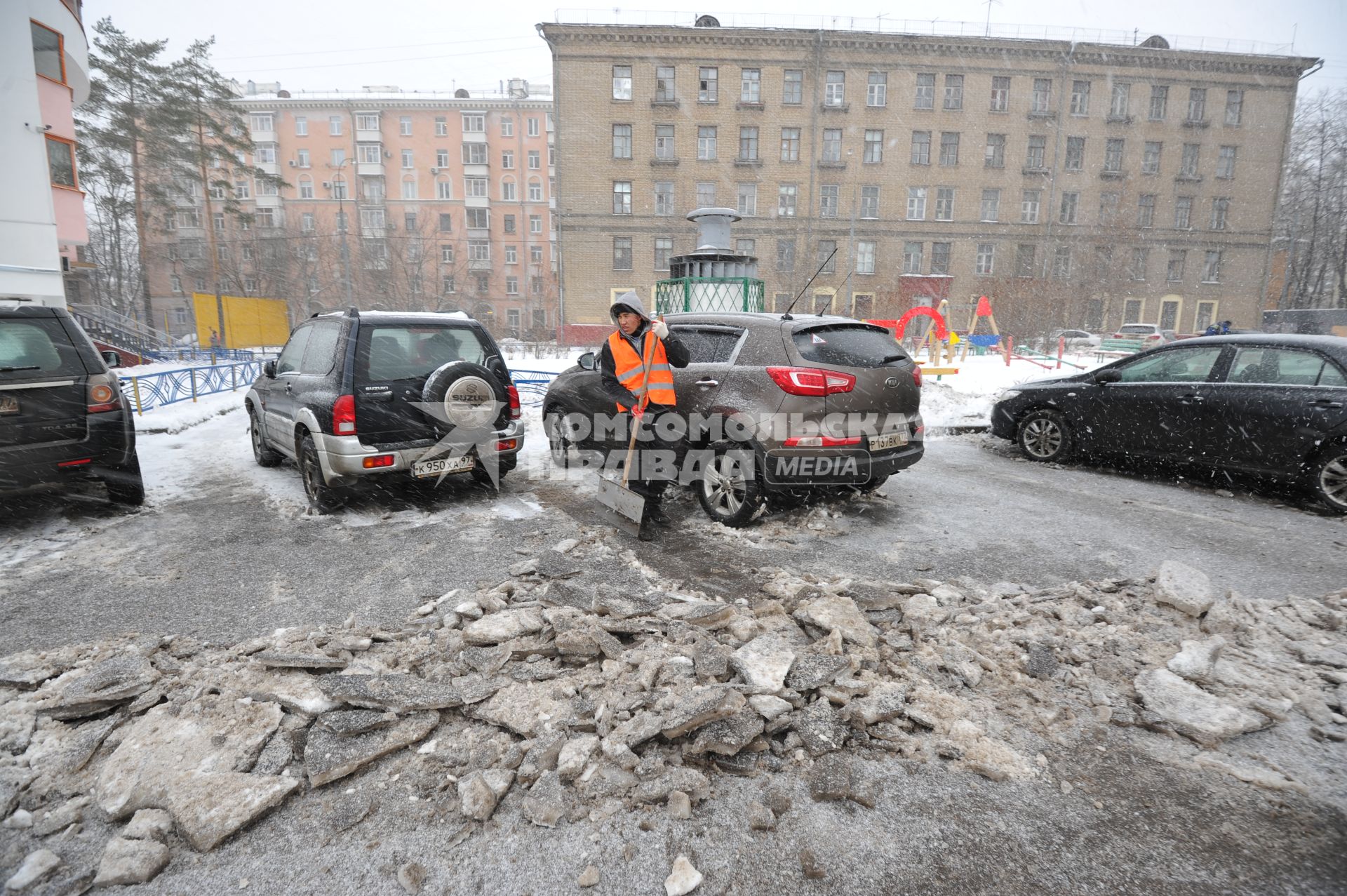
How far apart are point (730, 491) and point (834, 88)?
127 ft

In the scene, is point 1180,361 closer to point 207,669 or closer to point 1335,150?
point 207,669

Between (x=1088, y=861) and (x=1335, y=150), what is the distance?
5863 centimetres

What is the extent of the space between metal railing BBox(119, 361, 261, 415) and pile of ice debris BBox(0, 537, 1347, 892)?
8.87 m

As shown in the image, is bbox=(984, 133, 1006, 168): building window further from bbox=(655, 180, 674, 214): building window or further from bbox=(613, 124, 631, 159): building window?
bbox=(613, 124, 631, 159): building window

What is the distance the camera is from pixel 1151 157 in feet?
131

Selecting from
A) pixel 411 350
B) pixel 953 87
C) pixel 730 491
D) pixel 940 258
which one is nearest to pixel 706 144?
pixel 953 87

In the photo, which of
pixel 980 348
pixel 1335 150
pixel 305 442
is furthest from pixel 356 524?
pixel 1335 150

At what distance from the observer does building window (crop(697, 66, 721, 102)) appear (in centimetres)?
3609

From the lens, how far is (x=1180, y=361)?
265 inches

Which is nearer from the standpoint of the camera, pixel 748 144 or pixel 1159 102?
pixel 748 144

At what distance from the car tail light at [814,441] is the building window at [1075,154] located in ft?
144

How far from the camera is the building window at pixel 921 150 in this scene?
37.9 meters

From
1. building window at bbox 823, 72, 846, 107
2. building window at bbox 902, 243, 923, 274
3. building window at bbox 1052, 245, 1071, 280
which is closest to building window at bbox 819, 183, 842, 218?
building window at bbox 823, 72, 846, 107

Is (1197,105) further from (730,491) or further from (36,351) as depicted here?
(36,351)
